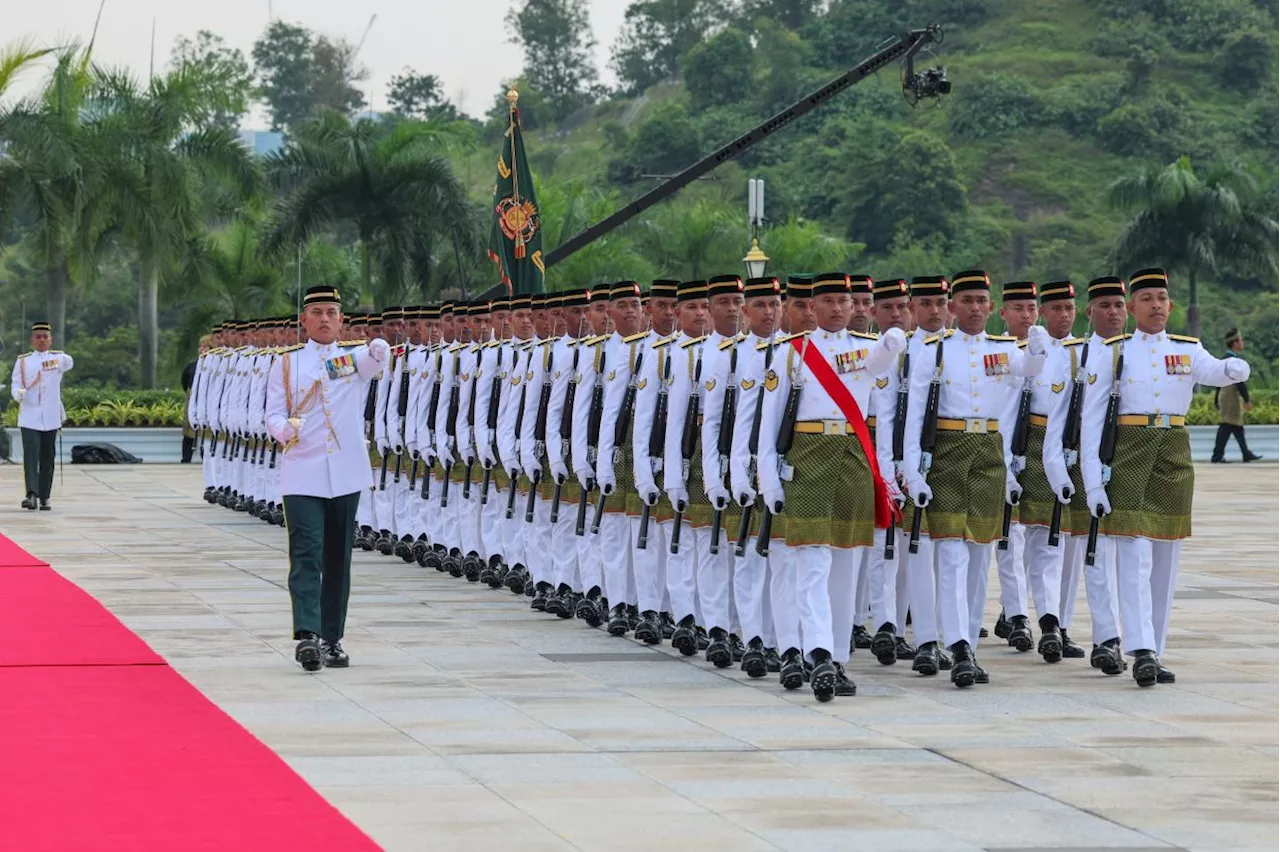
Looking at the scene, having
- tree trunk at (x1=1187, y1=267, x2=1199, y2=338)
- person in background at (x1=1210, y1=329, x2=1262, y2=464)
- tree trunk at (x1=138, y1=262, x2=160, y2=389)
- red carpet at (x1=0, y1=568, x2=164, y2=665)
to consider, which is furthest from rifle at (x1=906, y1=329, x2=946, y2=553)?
tree trunk at (x1=1187, y1=267, x2=1199, y2=338)

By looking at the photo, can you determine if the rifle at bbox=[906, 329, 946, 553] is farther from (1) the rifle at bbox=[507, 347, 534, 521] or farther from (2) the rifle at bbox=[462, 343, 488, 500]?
(2) the rifle at bbox=[462, 343, 488, 500]

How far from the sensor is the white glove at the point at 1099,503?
32.1 feet

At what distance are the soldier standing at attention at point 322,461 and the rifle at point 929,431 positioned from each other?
2480mm

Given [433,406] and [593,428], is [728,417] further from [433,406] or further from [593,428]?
[433,406]

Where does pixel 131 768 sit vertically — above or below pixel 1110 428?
below

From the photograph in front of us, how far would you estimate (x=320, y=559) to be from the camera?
10117 mm

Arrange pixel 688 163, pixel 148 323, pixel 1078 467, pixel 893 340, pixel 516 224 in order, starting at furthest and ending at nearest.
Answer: pixel 688 163
pixel 148 323
pixel 516 224
pixel 1078 467
pixel 893 340

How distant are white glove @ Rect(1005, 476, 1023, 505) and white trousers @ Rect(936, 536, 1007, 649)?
59 centimetres

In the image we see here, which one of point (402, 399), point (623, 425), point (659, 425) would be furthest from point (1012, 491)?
point (402, 399)

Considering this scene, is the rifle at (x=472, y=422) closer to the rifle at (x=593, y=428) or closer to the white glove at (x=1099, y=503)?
the rifle at (x=593, y=428)

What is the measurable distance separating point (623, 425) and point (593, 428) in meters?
0.37

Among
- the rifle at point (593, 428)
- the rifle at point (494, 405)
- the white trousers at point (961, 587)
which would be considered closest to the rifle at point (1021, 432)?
the white trousers at point (961, 587)

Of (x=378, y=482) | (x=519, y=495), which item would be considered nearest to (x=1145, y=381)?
(x=519, y=495)

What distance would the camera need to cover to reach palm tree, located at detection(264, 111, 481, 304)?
36000mm
